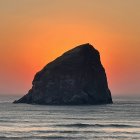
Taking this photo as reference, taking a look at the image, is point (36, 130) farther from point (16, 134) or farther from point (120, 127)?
point (120, 127)

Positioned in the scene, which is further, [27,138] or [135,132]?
[135,132]

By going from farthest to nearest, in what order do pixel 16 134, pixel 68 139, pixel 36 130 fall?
1. pixel 36 130
2. pixel 16 134
3. pixel 68 139

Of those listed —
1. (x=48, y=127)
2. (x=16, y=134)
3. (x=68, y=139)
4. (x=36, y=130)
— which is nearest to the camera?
(x=68, y=139)

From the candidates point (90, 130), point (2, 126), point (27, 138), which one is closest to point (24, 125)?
point (2, 126)

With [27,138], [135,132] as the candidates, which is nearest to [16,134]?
[27,138]

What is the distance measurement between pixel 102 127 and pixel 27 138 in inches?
1193

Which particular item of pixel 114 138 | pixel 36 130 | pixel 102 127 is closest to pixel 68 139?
pixel 114 138

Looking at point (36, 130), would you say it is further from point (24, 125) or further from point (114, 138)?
point (114, 138)

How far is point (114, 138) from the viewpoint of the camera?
324ft

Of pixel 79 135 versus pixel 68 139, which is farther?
pixel 79 135

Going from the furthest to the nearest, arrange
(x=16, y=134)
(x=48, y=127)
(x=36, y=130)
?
(x=48, y=127)
(x=36, y=130)
(x=16, y=134)

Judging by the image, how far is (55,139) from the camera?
97250 mm

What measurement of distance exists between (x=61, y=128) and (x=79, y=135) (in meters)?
15.1

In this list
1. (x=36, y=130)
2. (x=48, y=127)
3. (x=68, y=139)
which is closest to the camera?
(x=68, y=139)
